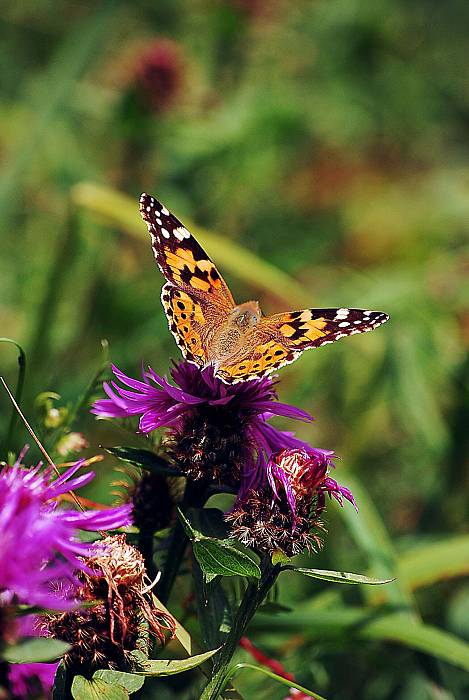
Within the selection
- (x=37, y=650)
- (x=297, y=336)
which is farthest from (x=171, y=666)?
(x=297, y=336)

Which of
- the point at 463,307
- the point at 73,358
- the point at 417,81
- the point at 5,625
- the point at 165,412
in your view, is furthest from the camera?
the point at 417,81

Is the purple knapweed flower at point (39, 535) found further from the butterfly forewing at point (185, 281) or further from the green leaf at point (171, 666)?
the butterfly forewing at point (185, 281)

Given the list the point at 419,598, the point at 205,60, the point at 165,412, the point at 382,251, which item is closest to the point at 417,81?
the point at 382,251

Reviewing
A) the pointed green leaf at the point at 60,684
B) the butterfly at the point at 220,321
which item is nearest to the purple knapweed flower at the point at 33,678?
the pointed green leaf at the point at 60,684

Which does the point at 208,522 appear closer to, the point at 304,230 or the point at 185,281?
the point at 185,281

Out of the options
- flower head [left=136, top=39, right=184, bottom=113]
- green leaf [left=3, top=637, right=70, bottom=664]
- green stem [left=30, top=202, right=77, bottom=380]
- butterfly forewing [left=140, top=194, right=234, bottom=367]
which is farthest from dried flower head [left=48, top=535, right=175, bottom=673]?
flower head [left=136, top=39, right=184, bottom=113]

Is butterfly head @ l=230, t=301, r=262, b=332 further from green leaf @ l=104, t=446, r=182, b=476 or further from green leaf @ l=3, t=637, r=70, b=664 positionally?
green leaf @ l=3, t=637, r=70, b=664

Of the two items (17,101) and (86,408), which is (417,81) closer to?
(17,101)

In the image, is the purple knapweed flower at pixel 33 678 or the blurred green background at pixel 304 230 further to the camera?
the blurred green background at pixel 304 230
